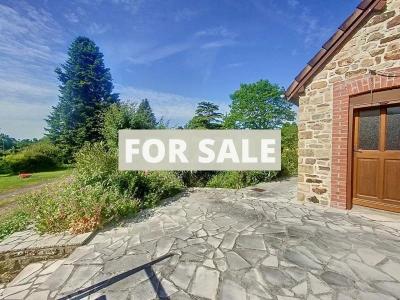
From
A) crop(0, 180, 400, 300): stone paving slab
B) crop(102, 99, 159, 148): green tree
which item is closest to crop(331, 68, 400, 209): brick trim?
crop(0, 180, 400, 300): stone paving slab

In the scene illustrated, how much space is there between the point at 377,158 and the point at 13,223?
8.02m

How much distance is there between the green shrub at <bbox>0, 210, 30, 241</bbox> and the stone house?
6.62 metres

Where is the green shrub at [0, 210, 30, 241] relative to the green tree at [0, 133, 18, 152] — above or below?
below

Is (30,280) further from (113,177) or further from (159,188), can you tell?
(159,188)

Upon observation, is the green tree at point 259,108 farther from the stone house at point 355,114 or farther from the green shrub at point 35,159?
the stone house at point 355,114

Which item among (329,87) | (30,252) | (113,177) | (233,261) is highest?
(329,87)

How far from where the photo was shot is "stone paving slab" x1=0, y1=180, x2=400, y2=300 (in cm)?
262

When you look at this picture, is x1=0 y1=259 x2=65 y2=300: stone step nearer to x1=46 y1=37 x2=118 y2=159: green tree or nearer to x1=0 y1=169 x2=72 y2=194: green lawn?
x1=0 y1=169 x2=72 y2=194: green lawn

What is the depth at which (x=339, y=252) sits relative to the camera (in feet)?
11.0

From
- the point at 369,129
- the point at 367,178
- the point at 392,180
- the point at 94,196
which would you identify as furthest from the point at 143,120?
the point at 392,180

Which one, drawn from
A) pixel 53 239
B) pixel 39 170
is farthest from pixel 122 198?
pixel 39 170

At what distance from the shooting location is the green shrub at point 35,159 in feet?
61.9

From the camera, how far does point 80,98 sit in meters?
22.8

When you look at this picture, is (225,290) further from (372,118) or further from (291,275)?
(372,118)
